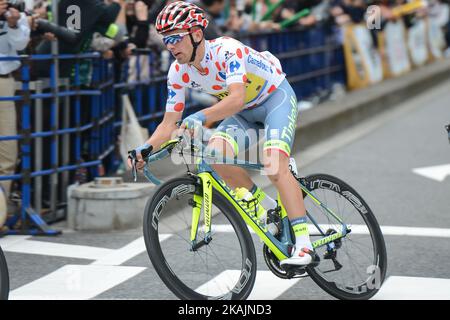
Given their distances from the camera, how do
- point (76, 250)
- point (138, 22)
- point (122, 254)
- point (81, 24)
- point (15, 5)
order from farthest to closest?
point (138, 22) < point (81, 24) < point (15, 5) < point (76, 250) < point (122, 254)

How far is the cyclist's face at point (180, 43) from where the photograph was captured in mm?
6191

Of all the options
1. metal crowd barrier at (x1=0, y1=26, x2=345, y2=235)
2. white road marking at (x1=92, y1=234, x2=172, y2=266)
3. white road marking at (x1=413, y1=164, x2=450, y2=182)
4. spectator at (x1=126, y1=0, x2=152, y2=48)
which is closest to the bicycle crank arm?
white road marking at (x1=92, y1=234, x2=172, y2=266)

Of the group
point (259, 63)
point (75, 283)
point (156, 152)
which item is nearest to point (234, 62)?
point (259, 63)

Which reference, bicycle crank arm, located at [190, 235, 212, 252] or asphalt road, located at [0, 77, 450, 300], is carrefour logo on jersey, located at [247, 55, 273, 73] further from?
asphalt road, located at [0, 77, 450, 300]

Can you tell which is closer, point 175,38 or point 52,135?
point 175,38

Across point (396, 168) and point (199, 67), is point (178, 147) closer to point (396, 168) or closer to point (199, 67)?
point (199, 67)

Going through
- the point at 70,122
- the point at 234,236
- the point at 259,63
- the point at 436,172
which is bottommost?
the point at 436,172

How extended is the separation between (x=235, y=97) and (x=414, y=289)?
184 cm

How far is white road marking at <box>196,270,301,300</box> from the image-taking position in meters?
6.23

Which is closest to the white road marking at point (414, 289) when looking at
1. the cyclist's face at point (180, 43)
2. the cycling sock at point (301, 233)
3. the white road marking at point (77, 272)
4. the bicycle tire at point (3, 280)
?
the cycling sock at point (301, 233)

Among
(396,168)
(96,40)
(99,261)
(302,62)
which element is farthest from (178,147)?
(302,62)

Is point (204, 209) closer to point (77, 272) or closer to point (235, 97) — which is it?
point (235, 97)

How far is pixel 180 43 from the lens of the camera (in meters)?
6.23

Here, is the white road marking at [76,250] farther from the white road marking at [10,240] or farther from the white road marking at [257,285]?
the white road marking at [257,285]
